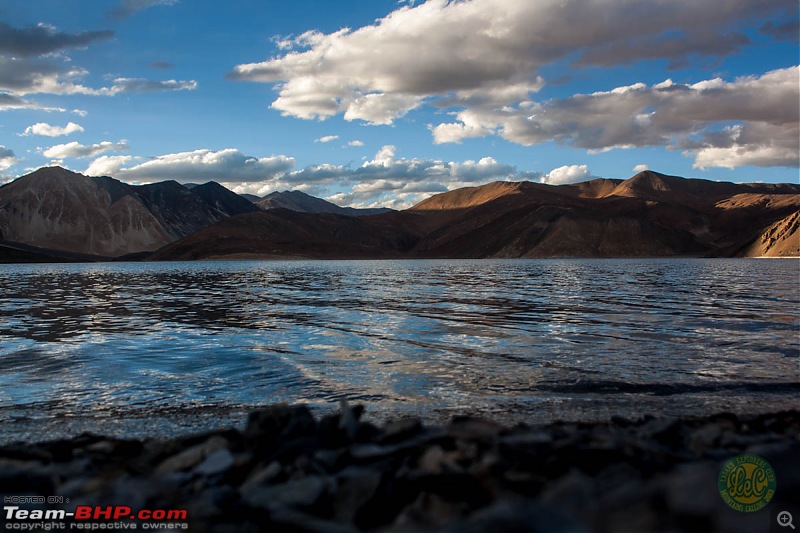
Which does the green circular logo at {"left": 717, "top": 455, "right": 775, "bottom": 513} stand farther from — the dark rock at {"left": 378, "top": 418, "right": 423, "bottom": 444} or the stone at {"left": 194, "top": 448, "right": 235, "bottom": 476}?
the stone at {"left": 194, "top": 448, "right": 235, "bottom": 476}

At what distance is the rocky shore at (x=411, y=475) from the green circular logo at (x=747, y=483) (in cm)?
11

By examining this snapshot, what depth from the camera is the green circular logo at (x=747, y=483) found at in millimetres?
5309

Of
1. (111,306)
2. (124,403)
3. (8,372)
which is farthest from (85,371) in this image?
(111,306)

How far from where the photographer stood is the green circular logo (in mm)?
5309

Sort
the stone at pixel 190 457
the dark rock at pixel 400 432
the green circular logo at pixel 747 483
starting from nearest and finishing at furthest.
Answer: the green circular logo at pixel 747 483, the stone at pixel 190 457, the dark rock at pixel 400 432

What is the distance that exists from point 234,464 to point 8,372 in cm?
1189

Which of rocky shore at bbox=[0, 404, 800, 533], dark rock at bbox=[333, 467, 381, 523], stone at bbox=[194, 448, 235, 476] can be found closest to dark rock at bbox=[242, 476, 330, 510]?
rocky shore at bbox=[0, 404, 800, 533]

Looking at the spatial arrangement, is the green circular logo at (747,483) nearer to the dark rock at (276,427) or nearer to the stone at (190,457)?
the dark rock at (276,427)

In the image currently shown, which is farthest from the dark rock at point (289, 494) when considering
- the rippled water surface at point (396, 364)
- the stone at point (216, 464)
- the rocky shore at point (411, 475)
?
the rippled water surface at point (396, 364)

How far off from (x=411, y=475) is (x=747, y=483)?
3.42 meters

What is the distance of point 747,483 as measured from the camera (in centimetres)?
570

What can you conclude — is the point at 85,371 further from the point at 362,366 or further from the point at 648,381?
the point at 648,381

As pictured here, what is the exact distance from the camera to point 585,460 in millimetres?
6191

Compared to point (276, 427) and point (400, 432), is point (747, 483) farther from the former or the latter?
point (276, 427)
